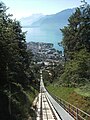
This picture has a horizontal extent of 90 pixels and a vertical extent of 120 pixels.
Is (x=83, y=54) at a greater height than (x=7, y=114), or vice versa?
(x=83, y=54)

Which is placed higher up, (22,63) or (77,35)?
(77,35)

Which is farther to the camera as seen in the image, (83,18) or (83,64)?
(83,18)

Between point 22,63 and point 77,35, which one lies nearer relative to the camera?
point 22,63

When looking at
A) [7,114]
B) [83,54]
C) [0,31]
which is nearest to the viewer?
[7,114]

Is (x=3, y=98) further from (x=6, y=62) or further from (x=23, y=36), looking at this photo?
(x=23, y=36)

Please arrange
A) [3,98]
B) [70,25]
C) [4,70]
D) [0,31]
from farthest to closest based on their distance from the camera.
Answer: [70,25] → [4,70] → [0,31] → [3,98]

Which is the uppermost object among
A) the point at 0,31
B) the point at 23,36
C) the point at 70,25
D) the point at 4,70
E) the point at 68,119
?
the point at 70,25

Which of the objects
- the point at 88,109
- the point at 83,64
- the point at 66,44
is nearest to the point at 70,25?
the point at 66,44

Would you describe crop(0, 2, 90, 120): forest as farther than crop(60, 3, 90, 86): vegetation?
No

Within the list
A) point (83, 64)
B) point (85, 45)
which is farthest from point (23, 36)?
point (85, 45)

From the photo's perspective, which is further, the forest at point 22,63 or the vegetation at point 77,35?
the vegetation at point 77,35
